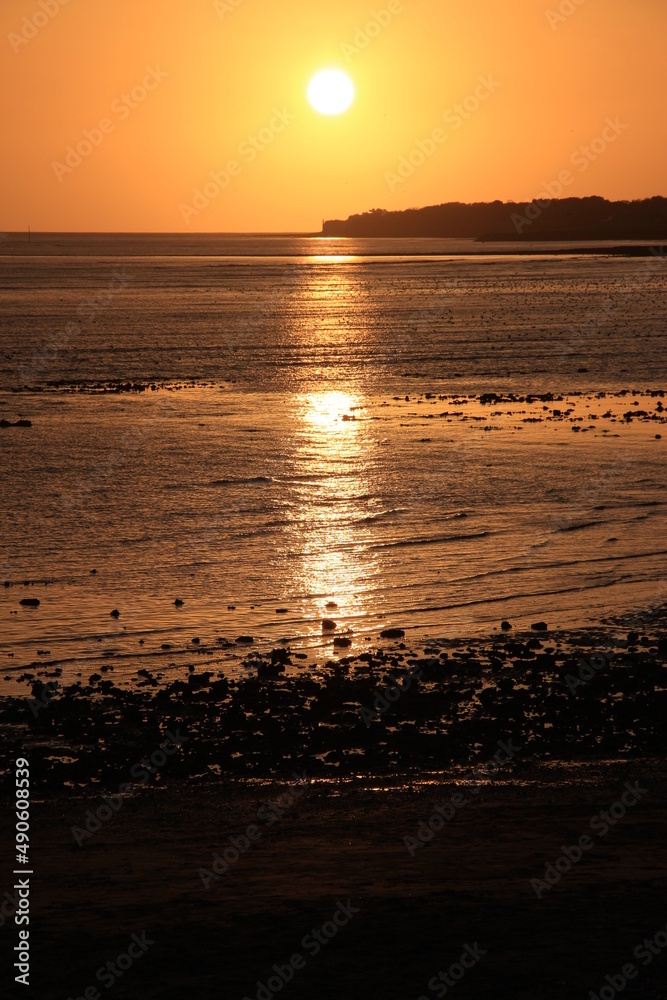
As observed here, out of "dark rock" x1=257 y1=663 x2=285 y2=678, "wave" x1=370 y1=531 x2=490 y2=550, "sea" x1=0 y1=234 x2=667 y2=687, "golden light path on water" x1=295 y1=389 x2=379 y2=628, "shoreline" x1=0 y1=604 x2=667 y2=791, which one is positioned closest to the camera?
"shoreline" x1=0 y1=604 x2=667 y2=791

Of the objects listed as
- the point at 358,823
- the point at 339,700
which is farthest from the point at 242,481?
the point at 358,823

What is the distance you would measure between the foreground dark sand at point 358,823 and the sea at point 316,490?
1.82m

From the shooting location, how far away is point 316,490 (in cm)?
3136

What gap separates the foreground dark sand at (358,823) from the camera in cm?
929

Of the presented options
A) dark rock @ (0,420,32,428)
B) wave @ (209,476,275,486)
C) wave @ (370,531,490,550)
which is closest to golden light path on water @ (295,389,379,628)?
wave @ (370,531,490,550)

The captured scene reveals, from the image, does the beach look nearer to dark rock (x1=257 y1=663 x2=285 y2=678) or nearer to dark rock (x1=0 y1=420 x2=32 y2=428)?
dark rock (x1=257 y1=663 x2=285 y2=678)

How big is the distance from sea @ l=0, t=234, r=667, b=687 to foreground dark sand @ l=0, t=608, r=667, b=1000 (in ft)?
5.96

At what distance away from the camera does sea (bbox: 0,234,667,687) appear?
20141 mm

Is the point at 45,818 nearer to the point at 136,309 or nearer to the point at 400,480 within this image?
the point at 400,480

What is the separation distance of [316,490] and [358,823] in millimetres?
19543

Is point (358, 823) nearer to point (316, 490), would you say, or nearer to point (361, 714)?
point (361, 714)

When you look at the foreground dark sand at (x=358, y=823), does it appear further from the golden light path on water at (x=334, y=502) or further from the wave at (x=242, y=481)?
the wave at (x=242, y=481)

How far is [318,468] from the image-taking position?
114 feet

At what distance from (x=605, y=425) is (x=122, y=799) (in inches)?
1198
